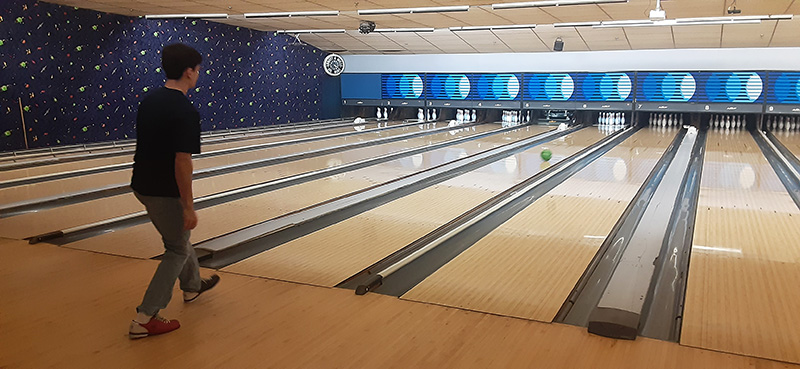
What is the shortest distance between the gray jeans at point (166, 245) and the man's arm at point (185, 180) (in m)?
0.02

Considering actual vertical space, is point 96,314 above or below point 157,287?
below

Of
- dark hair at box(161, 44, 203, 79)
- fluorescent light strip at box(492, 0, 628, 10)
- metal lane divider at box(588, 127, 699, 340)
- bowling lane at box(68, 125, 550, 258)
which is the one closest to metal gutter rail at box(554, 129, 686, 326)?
metal lane divider at box(588, 127, 699, 340)

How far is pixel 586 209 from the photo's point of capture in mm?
3943

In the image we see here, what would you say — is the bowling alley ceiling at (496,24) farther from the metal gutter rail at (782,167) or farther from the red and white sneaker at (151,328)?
the red and white sneaker at (151,328)

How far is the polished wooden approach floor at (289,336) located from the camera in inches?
70.4

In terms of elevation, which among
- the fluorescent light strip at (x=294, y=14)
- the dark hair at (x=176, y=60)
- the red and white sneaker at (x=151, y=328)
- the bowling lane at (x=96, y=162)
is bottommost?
the red and white sneaker at (x=151, y=328)

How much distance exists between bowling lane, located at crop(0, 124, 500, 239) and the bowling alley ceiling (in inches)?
69.3

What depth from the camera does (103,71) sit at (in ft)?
25.9

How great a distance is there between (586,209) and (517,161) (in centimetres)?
232

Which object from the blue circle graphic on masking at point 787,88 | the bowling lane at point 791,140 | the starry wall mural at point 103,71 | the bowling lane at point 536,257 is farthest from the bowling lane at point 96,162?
the blue circle graphic on masking at point 787,88

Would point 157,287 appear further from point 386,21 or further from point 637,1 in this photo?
point 386,21

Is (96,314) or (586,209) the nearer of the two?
(96,314)

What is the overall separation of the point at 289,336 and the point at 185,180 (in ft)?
1.97

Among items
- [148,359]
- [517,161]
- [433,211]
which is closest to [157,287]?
[148,359]
